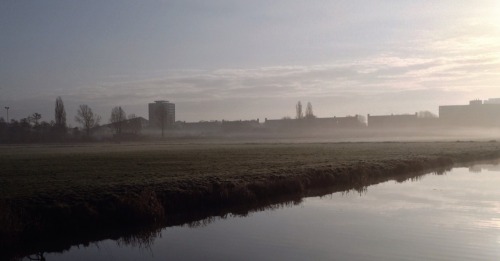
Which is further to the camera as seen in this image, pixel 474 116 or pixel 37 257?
pixel 474 116

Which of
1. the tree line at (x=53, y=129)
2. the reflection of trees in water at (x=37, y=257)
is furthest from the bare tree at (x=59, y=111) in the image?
the reflection of trees in water at (x=37, y=257)

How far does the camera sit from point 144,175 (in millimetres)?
27391

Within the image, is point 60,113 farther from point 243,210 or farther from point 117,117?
point 243,210

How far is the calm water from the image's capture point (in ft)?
48.8

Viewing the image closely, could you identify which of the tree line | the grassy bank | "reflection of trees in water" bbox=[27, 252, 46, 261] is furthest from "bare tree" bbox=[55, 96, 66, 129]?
"reflection of trees in water" bbox=[27, 252, 46, 261]

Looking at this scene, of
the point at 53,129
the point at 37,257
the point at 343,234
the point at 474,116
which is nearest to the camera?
the point at 37,257

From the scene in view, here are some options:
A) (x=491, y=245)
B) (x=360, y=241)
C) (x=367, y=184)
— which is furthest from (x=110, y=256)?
(x=367, y=184)

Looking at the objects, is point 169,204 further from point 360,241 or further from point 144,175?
point 360,241

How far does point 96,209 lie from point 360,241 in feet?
33.8

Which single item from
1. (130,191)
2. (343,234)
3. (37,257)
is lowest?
(37,257)

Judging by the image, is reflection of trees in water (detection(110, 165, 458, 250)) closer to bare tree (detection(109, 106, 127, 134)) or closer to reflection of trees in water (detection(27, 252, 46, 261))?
reflection of trees in water (detection(27, 252, 46, 261))

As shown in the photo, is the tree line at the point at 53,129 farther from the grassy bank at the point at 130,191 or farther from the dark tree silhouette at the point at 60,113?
the grassy bank at the point at 130,191

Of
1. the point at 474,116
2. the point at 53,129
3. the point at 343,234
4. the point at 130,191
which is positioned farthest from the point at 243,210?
the point at 474,116

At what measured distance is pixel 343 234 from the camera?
17.4 m
